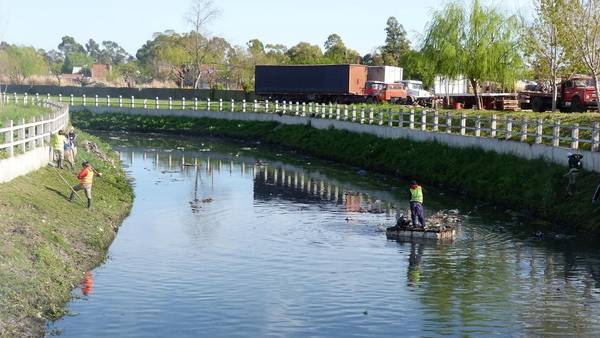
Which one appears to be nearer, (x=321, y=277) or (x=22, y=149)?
(x=321, y=277)

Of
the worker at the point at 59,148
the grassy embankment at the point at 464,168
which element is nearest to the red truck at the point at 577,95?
the grassy embankment at the point at 464,168

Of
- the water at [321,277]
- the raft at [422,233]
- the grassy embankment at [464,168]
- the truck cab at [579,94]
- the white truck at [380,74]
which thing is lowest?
the water at [321,277]

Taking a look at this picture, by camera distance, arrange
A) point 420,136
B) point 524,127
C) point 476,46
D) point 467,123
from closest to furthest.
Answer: point 524,127 → point 420,136 → point 467,123 → point 476,46

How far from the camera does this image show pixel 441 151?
145 ft

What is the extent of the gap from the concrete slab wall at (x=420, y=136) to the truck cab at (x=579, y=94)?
11037mm

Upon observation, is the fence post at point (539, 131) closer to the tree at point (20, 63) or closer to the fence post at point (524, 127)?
the fence post at point (524, 127)

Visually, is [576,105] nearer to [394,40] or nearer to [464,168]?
[464,168]

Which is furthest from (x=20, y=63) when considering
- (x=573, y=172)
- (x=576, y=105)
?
(x=573, y=172)

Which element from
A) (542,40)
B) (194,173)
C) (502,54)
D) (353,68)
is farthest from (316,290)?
(353,68)

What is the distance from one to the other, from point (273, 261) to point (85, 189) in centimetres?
719

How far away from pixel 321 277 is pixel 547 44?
130 feet

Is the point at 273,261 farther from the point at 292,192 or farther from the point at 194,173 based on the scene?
the point at 194,173

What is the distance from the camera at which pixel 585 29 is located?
150ft

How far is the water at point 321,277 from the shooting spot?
1881 cm
